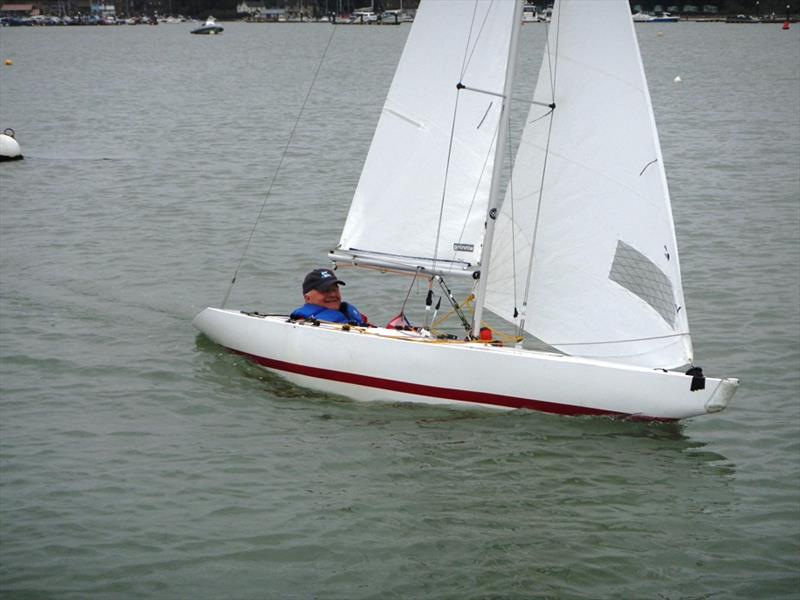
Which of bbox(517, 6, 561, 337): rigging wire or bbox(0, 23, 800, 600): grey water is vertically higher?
bbox(517, 6, 561, 337): rigging wire

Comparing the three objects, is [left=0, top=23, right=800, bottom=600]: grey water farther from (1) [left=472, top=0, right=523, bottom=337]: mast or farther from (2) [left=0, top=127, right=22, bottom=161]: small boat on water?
(2) [left=0, top=127, right=22, bottom=161]: small boat on water

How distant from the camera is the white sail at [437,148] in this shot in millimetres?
12789

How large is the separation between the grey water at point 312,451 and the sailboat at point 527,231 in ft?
1.56

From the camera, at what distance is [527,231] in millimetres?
13031

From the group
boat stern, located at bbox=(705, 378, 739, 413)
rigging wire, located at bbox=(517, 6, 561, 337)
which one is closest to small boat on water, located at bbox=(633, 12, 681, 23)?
rigging wire, located at bbox=(517, 6, 561, 337)

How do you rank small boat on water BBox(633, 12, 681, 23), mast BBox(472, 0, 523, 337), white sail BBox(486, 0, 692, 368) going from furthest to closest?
1. small boat on water BBox(633, 12, 681, 23)
2. mast BBox(472, 0, 523, 337)
3. white sail BBox(486, 0, 692, 368)

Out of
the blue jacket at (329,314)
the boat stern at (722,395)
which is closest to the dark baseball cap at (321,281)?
Result: the blue jacket at (329,314)

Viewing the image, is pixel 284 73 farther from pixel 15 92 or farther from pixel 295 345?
pixel 295 345

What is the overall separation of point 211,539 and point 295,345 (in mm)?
3617

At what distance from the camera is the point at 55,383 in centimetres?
1432

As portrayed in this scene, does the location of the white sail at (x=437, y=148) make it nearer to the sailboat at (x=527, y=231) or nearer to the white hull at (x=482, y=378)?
the sailboat at (x=527, y=231)

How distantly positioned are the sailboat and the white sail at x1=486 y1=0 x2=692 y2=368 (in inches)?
0.6

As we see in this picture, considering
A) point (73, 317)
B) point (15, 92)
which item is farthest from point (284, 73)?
point (73, 317)

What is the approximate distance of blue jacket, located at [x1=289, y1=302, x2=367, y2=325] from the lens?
533 inches
